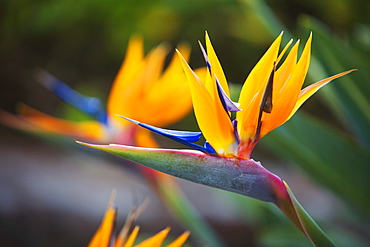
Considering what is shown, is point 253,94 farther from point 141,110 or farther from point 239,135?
point 141,110

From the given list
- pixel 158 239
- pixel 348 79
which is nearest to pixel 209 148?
pixel 158 239

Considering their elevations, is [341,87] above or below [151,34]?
below

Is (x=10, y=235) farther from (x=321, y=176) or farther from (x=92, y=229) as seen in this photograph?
(x=321, y=176)

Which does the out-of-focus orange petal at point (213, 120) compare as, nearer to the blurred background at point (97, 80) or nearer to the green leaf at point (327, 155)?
the green leaf at point (327, 155)

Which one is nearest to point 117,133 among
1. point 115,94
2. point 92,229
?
point 115,94

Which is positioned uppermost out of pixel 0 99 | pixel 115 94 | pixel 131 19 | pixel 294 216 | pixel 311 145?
pixel 131 19

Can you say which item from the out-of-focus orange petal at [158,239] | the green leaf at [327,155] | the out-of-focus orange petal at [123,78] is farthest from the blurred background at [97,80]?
the out-of-focus orange petal at [158,239]

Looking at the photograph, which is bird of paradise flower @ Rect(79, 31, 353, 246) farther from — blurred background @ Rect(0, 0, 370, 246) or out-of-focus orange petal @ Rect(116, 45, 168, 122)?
blurred background @ Rect(0, 0, 370, 246)

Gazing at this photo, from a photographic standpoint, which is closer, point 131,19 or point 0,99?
point 131,19

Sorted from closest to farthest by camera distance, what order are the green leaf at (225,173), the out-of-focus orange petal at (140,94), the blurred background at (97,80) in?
the green leaf at (225,173) < the out-of-focus orange petal at (140,94) < the blurred background at (97,80)
